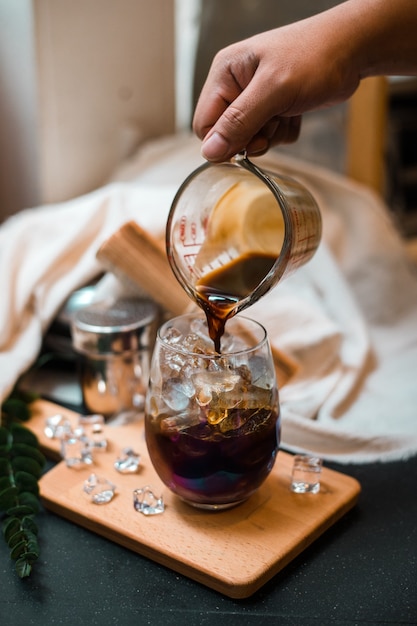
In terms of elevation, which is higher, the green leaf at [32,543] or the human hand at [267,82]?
the human hand at [267,82]

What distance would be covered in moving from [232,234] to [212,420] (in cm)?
24

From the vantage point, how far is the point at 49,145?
1356 millimetres

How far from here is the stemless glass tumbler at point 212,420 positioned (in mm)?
735

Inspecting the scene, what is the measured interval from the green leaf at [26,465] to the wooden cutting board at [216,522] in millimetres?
15

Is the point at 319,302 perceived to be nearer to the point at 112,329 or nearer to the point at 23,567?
the point at 112,329

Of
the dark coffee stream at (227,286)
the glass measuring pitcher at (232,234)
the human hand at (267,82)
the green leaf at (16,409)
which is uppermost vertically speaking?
the human hand at (267,82)

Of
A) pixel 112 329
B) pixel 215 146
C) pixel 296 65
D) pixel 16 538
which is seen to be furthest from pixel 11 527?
pixel 296 65

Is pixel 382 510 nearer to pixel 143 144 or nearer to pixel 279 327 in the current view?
pixel 279 327

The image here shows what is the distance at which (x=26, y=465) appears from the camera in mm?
846

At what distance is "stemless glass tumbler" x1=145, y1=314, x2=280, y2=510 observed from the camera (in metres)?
0.73

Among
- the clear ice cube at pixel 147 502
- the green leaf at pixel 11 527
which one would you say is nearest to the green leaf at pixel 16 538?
the green leaf at pixel 11 527

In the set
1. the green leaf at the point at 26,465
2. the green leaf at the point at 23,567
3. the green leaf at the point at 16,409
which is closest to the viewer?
the green leaf at the point at 23,567

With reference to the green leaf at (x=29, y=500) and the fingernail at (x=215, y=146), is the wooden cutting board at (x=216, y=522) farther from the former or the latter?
the fingernail at (x=215, y=146)

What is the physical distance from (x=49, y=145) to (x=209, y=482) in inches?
31.2
